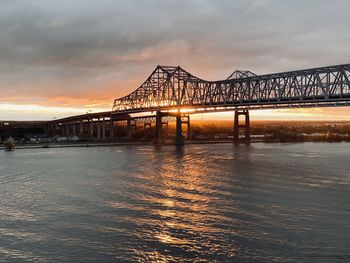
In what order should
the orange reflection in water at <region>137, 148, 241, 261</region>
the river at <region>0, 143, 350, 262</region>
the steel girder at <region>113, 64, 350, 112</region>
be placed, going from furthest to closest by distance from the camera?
1. the steel girder at <region>113, 64, 350, 112</region>
2. the orange reflection in water at <region>137, 148, 241, 261</region>
3. the river at <region>0, 143, 350, 262</region>

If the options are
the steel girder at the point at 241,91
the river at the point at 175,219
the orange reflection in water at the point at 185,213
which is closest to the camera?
the river at the point at 175,219

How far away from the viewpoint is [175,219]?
21484 mm

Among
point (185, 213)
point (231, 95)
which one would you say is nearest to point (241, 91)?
point (231, 95)

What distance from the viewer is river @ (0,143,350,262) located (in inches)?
631

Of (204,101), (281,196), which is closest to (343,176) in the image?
(281,196)

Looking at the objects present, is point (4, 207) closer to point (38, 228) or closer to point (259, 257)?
point (38, 228)

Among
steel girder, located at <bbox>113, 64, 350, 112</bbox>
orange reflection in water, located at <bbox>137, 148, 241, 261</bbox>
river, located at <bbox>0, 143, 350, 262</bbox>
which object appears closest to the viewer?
river, located at <bbox>0, 143, 350, 262</bbox>

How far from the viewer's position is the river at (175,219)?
1602 centimetres

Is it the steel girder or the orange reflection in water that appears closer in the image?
the orange reflection in water

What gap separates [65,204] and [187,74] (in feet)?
349

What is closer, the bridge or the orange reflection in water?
the orange reflection in water

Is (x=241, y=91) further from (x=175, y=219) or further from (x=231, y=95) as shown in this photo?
(x=175, y=219)

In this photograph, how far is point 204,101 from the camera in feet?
381

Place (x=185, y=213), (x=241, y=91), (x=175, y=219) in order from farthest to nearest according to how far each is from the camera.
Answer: (x=241, y=91) < (x=185, y=213) < (x=175, y=219)
